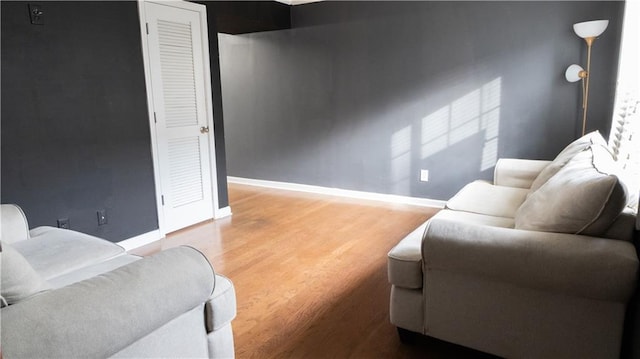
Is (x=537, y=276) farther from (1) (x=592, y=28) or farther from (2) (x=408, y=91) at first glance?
(2) (x=408, y=91)

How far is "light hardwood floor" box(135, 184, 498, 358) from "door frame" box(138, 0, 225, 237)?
213mm

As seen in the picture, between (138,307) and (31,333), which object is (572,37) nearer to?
(138,307)

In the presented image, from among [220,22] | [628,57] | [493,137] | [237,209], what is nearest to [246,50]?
[220,22]

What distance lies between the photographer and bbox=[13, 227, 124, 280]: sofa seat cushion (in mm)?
1924

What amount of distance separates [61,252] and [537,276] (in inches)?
87.0

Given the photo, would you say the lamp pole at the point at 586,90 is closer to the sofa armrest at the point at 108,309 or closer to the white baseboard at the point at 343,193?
the white baseboard at the point at 343,193

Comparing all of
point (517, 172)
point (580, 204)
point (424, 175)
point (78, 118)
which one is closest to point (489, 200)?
point (517, 172)

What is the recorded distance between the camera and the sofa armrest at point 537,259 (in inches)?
57.5

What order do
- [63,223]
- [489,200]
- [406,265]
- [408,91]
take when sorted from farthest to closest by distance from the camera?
→ [408,91], [63,223], [489,200], [406,265]

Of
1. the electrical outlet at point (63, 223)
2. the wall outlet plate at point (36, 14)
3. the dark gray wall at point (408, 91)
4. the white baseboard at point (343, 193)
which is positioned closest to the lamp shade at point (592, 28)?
the dark gray wall at point (408, 91)

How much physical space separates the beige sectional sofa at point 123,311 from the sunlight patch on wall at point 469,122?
11.3 ft

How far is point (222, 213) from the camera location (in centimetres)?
439

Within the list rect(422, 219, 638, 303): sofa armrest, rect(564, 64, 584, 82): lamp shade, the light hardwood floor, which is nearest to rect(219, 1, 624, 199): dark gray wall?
rect(564, 64, 584, 82): lamp shade

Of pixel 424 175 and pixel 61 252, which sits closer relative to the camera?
pixel 61 252
